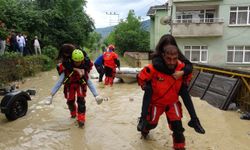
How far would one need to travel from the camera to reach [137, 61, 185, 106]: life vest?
4410mm

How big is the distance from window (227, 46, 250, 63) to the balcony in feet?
6.13

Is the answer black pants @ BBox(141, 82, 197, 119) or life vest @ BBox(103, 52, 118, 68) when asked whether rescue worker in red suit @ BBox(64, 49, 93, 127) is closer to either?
black pants @ BBox(141, 82, 197, 119)

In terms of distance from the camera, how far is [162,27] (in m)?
35.6

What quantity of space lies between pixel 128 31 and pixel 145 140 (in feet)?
139

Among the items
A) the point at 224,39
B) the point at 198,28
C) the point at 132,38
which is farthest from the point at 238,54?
the point at 132,38

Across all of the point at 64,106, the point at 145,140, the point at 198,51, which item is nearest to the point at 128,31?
the point at 198,51

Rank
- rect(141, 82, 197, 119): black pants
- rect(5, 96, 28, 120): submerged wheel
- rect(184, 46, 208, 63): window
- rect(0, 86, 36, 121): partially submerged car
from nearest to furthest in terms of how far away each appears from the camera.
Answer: rect(141, 82, 197, 119): black pants < rect(0, 86, 36, 121): partially submerged car < rect(5, 96, 28, 120): submerged wheel < rect(184, 46, 208, 63): window

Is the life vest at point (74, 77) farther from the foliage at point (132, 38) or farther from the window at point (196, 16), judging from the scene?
the foliage at point (132, 38)

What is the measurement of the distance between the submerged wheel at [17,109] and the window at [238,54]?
21.5 m

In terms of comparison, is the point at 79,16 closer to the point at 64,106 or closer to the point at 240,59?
the point at 240,59

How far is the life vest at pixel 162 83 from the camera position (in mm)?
4410

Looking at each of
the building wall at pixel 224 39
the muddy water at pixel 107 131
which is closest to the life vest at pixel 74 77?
the muddy water at pixel 107 131

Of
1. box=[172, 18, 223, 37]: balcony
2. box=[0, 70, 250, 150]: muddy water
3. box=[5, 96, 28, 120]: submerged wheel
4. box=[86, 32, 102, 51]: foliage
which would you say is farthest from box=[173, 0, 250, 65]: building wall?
box=[86, 32, 102, 51]: foliage

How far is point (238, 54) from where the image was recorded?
25.4m
